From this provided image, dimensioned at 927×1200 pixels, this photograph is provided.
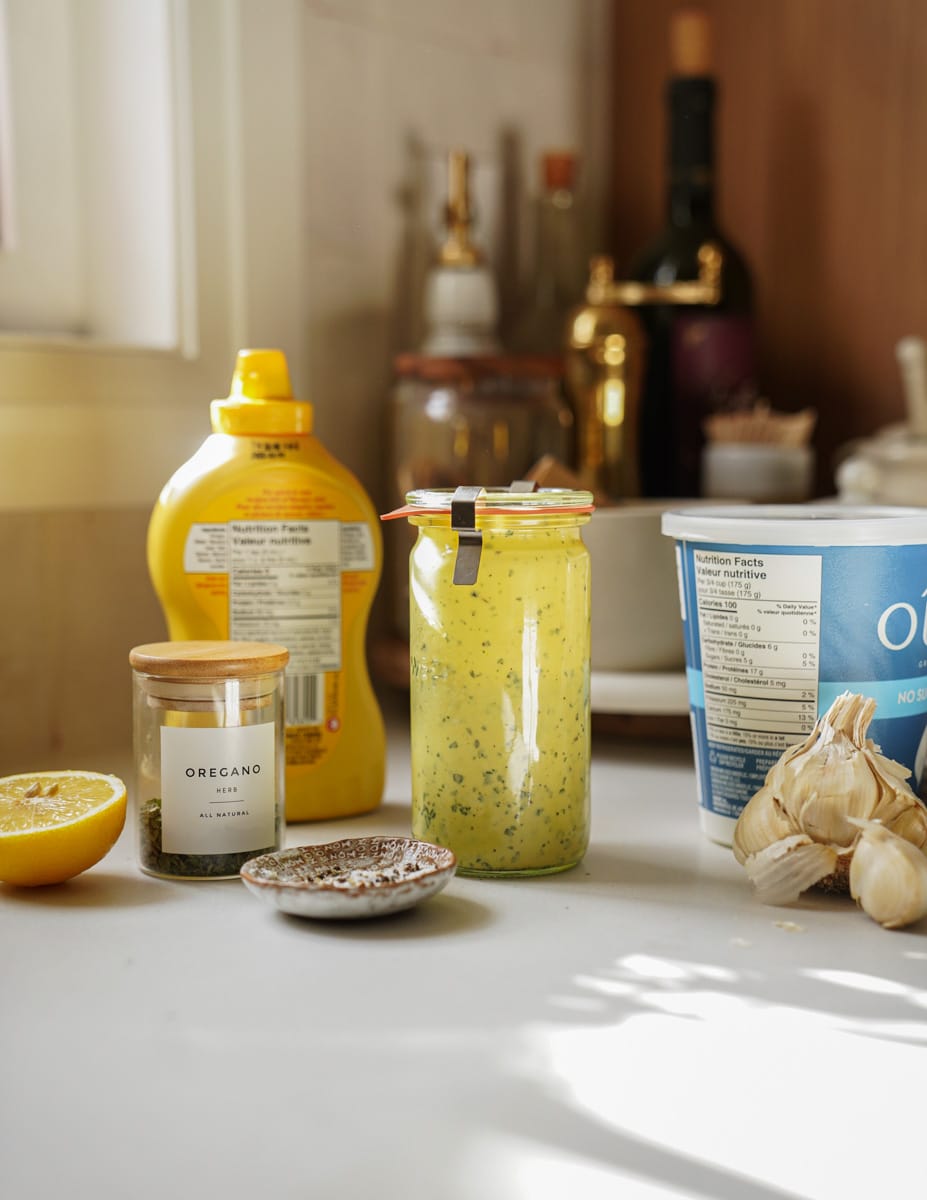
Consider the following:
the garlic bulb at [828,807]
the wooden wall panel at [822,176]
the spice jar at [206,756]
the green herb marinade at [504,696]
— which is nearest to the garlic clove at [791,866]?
the garlic bulb at [828,807]

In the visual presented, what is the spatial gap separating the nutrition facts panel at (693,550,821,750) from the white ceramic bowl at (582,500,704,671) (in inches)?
6.3

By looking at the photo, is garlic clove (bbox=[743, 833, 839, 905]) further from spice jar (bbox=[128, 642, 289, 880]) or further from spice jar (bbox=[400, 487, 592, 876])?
spice jar (bbox=[128, 642, 289, 880])

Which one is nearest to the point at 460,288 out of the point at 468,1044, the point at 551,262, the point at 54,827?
the point at 551,262

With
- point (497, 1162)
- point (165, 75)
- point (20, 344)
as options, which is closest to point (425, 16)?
point (165, 75)

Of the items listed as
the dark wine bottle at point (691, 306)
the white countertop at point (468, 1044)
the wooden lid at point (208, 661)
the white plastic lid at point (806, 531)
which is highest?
the dark wine bottle at point (691, 306)

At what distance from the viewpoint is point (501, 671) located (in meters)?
0.68

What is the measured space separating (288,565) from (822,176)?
0.71 meters

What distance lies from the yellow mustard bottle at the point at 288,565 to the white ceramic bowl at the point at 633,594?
156 mm

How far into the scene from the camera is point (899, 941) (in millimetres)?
610

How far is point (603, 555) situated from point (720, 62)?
657 mm

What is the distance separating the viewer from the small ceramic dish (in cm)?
61

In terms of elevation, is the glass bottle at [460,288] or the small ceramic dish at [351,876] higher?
the glass bottle at [460,288]

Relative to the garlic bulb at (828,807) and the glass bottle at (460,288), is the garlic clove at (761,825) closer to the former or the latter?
the garlic bulb at (828,807)

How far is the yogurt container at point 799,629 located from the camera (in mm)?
692
